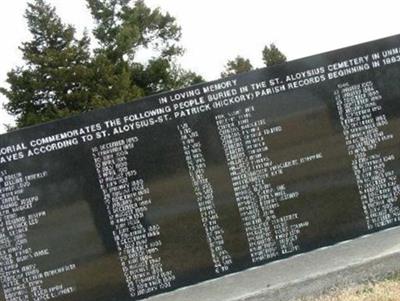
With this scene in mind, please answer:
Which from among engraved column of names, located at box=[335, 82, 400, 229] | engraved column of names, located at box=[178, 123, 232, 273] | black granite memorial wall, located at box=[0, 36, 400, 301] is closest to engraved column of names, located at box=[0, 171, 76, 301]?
black granite memorial wall, located at box=[0, 36, 400, 301]

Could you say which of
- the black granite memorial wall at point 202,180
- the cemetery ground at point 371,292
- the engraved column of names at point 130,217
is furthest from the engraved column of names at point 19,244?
the cemetery ground at point 371,292

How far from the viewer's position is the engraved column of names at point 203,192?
6430 millimetres

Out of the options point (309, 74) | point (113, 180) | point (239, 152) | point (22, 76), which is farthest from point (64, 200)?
point (22, 76)

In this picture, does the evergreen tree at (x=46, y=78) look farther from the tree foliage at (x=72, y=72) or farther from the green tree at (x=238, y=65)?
the green tree at (x=238, y=65)

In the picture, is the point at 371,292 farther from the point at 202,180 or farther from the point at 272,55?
the point at 272,55

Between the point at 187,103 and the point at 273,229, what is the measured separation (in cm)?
152

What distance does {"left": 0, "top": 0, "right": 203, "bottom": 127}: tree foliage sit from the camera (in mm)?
23781

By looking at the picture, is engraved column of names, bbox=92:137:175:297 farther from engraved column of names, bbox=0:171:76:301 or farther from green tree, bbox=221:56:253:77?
green tree, bbox=221:56:253:77

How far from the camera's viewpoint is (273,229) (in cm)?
659

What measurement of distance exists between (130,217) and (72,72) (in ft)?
60.6

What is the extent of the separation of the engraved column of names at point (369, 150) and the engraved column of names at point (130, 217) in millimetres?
2193

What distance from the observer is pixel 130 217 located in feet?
20.6

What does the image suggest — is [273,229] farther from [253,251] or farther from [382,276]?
[382,276]

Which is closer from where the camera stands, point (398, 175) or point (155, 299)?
point (155, 299)
